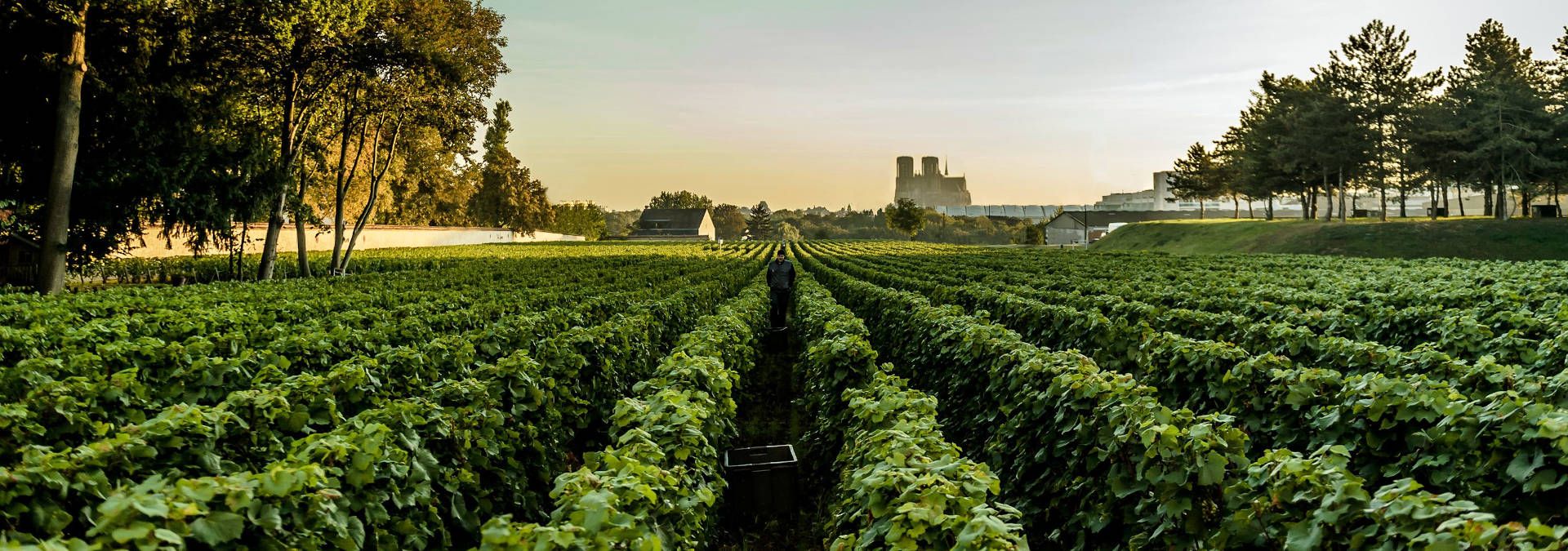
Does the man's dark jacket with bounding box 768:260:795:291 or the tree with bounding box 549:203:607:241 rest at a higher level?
the tree with bounding box 549:203:607:241

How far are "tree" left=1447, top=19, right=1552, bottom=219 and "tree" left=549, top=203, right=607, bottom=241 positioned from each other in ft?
387

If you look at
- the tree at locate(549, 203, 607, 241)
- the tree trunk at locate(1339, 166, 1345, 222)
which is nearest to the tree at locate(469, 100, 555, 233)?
the tree at locate(549, 203, 607, 241)

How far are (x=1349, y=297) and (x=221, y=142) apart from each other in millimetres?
28985

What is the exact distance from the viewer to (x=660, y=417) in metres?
5.74

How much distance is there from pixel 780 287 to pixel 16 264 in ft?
91.0

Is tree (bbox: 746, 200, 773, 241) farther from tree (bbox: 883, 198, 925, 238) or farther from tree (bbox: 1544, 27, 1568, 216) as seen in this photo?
tree (bbox: 1544, 27, 1568, 216)

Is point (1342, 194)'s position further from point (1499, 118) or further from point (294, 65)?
point (294, 65)

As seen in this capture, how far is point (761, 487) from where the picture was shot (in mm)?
6812

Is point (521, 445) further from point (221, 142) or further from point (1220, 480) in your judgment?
point (221, 142)

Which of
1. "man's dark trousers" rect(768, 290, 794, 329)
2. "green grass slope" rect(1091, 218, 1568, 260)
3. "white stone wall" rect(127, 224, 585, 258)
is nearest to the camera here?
"man's dark trousers" rect(768, 290, 794, 329)

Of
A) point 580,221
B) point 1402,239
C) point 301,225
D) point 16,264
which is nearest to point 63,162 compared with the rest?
point 301,225

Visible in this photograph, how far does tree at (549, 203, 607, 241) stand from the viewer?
14412cm

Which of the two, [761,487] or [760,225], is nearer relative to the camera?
[761,487]

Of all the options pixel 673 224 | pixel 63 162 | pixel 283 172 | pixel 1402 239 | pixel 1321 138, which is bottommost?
pixel 1402 239
